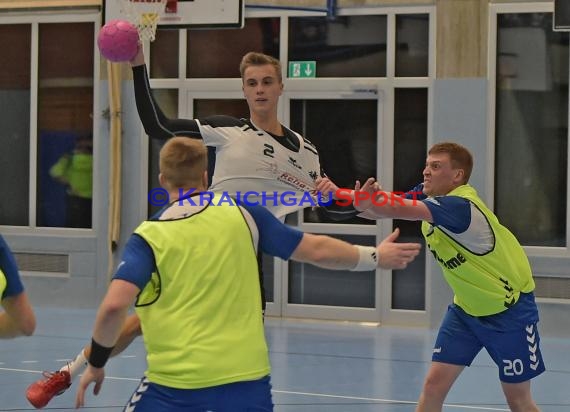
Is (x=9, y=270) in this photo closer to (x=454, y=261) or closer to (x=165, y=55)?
(x=454, y=261)

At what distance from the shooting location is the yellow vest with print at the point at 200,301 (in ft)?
14.8

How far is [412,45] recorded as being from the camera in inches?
519

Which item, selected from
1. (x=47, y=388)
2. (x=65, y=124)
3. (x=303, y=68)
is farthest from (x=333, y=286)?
(x=47, y=388)

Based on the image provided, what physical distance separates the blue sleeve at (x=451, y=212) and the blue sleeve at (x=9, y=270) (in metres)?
2.34

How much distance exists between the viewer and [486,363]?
423 inches

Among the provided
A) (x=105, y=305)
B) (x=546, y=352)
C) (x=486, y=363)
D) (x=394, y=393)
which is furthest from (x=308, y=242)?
(x=546, y=352)

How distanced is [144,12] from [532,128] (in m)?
4.68

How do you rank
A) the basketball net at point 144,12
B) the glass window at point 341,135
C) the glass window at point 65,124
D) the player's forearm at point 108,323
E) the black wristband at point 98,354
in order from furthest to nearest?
the glass window at point 65,124, the glass window at point 341,135, the basketball net at point 144,12, the black wristband at point 98,354, the player's forearm at point 108,323

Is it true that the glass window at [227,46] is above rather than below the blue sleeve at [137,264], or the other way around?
above

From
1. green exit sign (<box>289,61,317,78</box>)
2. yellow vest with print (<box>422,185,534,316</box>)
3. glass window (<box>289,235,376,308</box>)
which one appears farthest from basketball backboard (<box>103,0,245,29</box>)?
yellow vest with print (<box>422,185,534,316</box>)

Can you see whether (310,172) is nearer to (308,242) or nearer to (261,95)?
(261,95)

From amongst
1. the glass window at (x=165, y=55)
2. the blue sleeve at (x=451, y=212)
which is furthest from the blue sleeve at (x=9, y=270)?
the glass window at (x=165, y=55)

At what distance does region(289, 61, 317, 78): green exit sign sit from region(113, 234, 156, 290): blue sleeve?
9212 millimetres

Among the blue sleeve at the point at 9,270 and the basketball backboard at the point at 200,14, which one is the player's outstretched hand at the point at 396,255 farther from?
the basketball backboard at the point at 200,14
